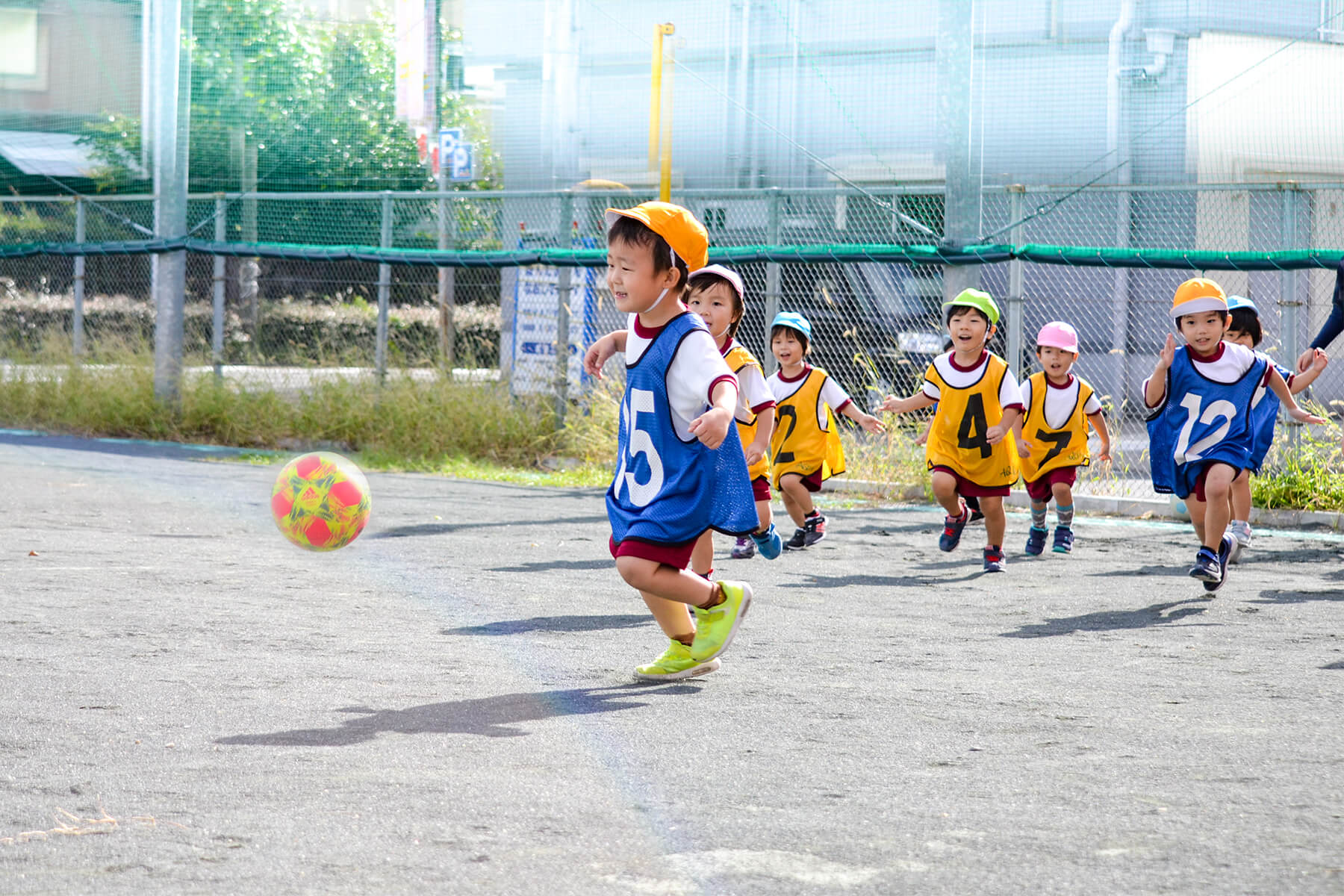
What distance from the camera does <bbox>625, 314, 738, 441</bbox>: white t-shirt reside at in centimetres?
474

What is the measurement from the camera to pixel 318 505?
20.3ft

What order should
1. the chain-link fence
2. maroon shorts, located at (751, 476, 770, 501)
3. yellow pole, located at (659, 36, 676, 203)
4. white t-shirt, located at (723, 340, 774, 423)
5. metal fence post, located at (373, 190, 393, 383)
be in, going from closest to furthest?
white t-shirt, located at (723, 340, 774, 423), maroon shorts, located at (751, 476, 770, 501), the chain-link fence, yellow pole, located at (659, 36, 676, 203), metal fence post, located at (373, 190, 393, 383)

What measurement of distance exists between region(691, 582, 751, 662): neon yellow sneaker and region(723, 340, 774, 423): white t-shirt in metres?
1.77

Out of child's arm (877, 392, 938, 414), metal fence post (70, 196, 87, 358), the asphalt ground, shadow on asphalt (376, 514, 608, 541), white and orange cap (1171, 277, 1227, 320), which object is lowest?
the asphalt ground

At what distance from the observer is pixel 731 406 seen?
459cm

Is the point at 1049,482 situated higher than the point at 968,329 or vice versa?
the point at 968,329

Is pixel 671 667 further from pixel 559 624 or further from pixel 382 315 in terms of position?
pixel 382 315

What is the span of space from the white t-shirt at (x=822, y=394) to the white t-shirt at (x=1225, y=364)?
1835 mm

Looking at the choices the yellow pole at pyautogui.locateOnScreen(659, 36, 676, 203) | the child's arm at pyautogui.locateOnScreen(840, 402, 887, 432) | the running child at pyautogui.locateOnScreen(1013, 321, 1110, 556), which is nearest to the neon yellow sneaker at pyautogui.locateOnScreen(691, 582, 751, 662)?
the child's arm at pyautogui.locateOnScreen(840, 402, 887, 432)

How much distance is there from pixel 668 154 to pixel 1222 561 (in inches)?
317

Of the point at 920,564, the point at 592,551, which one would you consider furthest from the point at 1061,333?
the point at 592,551

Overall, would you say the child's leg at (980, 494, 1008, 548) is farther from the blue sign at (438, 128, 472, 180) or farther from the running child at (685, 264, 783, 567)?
the blue sign at (438, 128, 472, 180)

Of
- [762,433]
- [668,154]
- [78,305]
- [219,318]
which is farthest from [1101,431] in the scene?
[78,305]

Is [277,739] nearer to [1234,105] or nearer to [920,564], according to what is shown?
[920,564]
